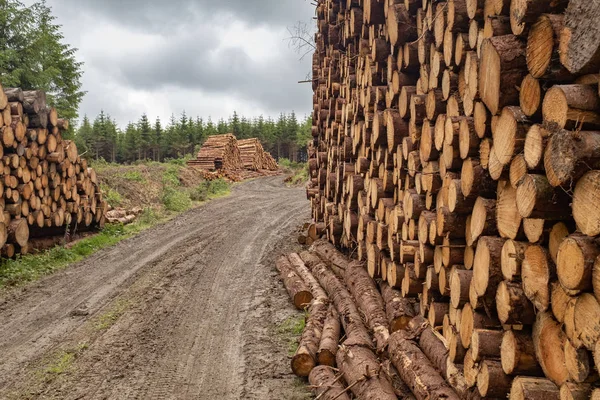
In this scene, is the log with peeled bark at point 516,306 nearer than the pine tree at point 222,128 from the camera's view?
Yes

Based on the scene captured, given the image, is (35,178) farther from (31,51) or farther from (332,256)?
(31,51)

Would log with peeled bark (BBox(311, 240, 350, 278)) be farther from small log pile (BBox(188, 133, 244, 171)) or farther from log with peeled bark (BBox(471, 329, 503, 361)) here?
small log pile (BBox(188, 133, 244, 171))

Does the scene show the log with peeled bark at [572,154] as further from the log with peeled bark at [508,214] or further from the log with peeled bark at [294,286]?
the log with peeled bark at [294,286]

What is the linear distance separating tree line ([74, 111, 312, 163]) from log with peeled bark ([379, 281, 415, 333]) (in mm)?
53136

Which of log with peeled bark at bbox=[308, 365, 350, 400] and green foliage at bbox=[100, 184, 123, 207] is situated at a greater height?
green foliage at bbox=[100, 184, 123, 207]

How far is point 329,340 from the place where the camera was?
18.2 feet

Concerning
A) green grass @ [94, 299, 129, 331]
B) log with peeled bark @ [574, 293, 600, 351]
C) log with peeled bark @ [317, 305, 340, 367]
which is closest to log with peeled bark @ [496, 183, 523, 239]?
log with peeled bark @ [574, 293, 600, 351]

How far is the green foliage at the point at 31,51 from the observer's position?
76.0 feet

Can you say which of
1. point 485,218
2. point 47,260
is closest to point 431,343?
point 485,218

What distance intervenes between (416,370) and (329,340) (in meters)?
1.48

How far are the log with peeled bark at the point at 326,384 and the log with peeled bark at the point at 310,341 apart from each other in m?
0.14

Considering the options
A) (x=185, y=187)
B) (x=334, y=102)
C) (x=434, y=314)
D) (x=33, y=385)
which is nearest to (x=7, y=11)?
(x=185, y=187)

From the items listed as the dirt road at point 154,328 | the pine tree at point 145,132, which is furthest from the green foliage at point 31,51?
the pine tree at point 145,132

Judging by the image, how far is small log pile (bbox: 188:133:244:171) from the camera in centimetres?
3309
